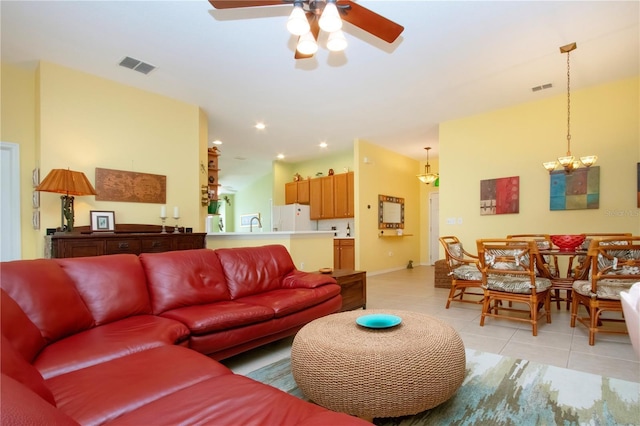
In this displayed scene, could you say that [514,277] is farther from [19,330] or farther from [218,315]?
[19,330]

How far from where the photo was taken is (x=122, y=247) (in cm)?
359

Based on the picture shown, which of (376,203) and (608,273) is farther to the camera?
(376,203)

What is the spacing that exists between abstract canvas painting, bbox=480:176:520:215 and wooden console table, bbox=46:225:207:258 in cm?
454

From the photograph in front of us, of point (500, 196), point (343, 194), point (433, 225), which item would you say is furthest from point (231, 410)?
point (433, 225)

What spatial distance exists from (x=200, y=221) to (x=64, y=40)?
2670 millimetres

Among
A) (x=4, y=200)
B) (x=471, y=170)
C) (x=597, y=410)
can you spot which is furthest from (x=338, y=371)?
(x=471, y=170)

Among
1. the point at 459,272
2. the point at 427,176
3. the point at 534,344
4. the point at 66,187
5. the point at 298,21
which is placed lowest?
the point at 534,344

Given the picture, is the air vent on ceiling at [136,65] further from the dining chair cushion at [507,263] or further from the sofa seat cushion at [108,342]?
the dining chair cushion at [507,263]

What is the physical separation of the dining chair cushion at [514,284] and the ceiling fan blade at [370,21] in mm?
2590

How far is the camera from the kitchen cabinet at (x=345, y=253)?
673 cm

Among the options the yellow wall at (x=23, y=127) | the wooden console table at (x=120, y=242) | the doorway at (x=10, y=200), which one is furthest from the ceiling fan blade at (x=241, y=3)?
the doorway at (x=10, y=200)

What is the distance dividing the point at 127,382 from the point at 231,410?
0.51 meters

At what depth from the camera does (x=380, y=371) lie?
57.3 inches

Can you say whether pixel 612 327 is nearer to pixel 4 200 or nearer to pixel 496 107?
pixel 496 107
